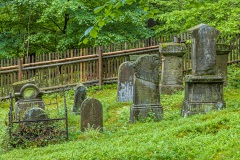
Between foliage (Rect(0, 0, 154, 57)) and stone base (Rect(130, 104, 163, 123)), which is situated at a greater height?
Answer: foliage (Rect(0, 0, 154, 57))

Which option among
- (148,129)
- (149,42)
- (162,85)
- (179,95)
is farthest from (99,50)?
(148,129)

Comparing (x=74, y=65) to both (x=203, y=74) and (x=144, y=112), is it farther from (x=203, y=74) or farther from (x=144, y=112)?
(x=203, y=74)

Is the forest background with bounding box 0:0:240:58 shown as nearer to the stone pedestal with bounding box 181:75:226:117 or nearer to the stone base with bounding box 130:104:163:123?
the stone pedestal with bounding box 181:75:226:117

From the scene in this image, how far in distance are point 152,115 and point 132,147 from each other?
122 inches

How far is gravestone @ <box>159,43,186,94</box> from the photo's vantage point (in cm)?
1205

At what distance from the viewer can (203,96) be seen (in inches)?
348

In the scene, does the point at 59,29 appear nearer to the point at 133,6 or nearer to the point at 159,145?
the point at 133,6

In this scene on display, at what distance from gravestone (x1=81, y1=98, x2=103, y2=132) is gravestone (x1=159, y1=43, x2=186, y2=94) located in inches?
180

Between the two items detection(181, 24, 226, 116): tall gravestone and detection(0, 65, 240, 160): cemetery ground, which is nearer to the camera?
detection(0, 65, 240, 160): cemetery ground

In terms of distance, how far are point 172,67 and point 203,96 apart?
3544mm

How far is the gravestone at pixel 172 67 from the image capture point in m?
12.1

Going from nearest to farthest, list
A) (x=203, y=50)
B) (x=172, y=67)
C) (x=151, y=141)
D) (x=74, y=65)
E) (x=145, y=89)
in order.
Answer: (x=151, y=141), (x=203, y=50), (x=145, y=89), (x=172, y=67), (x=74, y=65)

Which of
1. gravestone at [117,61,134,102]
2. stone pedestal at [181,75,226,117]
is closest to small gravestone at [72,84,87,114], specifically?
gravestone at [117,61,134,102]

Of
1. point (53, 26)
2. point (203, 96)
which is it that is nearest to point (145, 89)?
point (203, 96)
